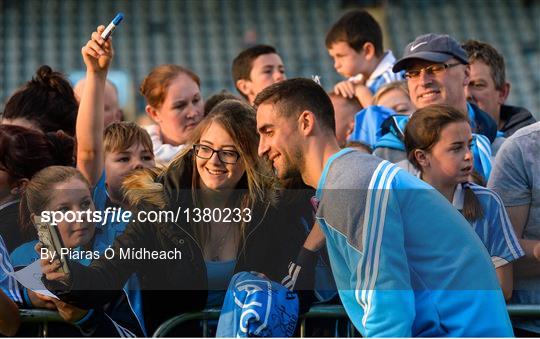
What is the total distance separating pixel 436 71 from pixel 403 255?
4.88 ft

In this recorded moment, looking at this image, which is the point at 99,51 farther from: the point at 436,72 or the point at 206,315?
the point at 436,72

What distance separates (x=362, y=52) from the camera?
17.2 feet

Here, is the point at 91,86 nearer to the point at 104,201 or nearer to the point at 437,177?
the point at 104,201

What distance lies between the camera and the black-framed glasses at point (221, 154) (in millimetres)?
3475

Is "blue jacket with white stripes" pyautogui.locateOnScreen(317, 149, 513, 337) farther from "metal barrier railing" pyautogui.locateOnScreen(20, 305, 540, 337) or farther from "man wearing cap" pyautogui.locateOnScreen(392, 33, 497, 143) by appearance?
"man wearing cap" pyautogui.locateOnScreen(392, 33, 497, 143)

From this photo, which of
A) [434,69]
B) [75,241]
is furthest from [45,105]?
[434,69]

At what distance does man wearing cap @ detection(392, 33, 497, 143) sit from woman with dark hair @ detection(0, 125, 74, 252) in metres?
1.40

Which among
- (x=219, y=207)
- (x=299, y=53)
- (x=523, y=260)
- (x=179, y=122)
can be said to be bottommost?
(x=523, y=260)

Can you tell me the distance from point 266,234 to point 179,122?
1350 mm

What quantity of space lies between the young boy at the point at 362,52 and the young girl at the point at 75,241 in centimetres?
206

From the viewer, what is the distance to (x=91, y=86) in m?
3.68

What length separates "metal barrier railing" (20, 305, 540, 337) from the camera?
3.33m

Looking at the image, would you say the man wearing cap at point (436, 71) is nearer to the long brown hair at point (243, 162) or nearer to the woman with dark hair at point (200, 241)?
the long brown hair at point (243, 162)

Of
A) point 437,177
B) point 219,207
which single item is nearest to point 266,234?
point 219,207
